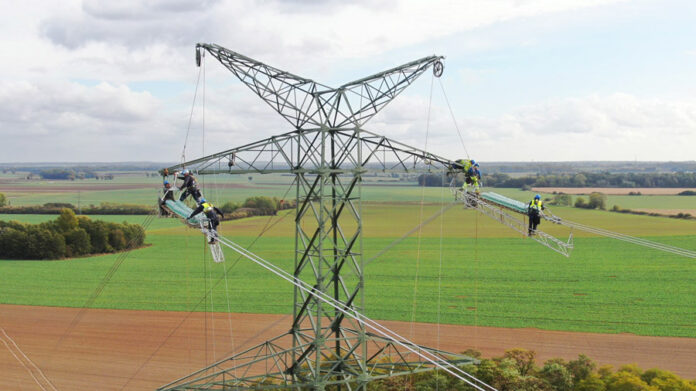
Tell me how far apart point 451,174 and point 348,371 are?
9.88m

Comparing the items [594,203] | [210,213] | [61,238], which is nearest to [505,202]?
[210,213]

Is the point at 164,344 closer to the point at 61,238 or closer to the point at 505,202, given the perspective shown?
the point at 505,202

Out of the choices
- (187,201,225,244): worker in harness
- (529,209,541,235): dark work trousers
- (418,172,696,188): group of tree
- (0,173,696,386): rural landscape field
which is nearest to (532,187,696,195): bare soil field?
(418,172,696,188): group of tree

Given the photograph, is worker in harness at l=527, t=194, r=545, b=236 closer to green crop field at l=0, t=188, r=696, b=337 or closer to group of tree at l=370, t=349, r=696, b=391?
group of tree at l=370, t=349, r=696, b=391

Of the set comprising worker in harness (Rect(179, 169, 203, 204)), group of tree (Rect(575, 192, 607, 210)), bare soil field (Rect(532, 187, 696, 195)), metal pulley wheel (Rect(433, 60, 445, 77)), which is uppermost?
metal pulley wheel (Rect(433, 60, 445, 77))

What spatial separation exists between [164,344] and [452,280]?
3345cm

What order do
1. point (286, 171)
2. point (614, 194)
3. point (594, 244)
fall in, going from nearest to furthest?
point (286, 171), point (594, 244), point (614, 194)

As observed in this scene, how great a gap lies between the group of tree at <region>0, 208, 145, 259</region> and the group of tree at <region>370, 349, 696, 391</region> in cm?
5549

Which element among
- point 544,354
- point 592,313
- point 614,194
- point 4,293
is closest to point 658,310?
point 592,313

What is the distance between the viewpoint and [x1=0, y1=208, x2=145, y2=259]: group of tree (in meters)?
73.2

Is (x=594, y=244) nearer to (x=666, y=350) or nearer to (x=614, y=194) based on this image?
(x=666, y=350)

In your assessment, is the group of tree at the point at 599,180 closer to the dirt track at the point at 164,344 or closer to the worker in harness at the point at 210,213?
the dirt track at the point at 164,344

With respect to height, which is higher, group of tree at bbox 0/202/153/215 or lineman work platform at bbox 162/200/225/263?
lineman work platform at bbox 162/200/225/263

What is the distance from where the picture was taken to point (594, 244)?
274 ft
